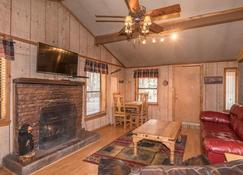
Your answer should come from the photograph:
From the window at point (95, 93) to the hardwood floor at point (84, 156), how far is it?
2.69 ft

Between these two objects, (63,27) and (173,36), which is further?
(173,36)

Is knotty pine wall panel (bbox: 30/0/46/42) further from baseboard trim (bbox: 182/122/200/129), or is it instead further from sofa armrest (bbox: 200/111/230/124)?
baseboard trim (bbox: 182/122/200/129)

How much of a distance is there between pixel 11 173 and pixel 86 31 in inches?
144

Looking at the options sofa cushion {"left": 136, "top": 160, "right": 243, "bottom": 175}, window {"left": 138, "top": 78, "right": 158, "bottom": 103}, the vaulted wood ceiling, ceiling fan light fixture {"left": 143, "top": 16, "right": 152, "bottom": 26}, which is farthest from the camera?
window {"left": 138, "top": 78, "right": 158, "bottom": 103}

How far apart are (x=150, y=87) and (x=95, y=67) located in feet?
8.38

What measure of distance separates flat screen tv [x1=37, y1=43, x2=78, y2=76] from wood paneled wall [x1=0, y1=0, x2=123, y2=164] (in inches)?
9.2

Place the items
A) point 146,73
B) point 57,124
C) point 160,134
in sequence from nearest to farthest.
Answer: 1. point 160,134
2. point 57,124
3. point 146,73

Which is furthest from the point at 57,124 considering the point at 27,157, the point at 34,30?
the point at 34,30

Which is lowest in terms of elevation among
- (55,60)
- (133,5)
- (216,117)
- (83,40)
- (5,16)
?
(216,117)

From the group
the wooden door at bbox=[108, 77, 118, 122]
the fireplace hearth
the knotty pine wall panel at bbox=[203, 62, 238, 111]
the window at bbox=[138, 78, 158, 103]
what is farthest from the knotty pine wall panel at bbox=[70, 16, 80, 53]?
the knotty pine wall panel at bbox=[203, 62, 238, 111]

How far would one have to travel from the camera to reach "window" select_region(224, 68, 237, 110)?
5.29 metres

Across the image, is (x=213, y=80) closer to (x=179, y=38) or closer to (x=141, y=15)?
(x=179, y=38)

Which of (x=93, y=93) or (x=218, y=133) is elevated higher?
(x=93, y=93)

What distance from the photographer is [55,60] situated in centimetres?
343
